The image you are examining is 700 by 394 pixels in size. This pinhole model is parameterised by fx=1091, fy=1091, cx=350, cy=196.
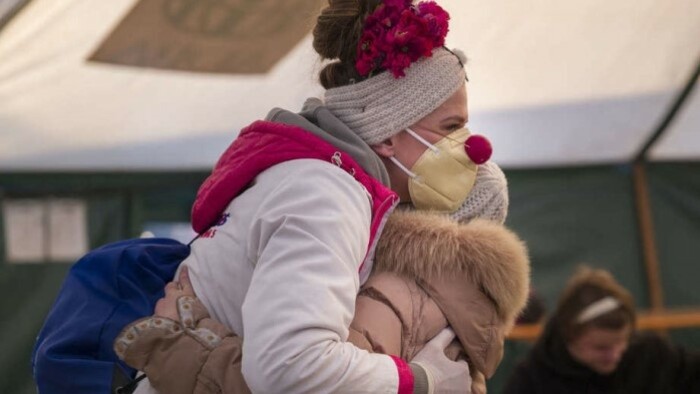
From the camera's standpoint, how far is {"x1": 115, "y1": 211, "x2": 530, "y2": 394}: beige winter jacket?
71.0 inches

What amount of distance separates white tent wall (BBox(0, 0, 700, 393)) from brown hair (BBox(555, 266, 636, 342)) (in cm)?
88

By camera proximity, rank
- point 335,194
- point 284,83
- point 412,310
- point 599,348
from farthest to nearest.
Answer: point 284,83
point 599,348
point 412,310
point 335,194

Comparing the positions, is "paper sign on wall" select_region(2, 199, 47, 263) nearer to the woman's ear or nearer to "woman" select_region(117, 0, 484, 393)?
"woman" select_region(117, 0, 484, 393)

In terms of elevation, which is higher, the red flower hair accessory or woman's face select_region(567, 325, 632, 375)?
the red flower hair accessory

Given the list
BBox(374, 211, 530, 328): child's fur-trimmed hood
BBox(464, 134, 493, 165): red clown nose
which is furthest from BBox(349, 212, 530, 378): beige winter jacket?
BBox(464, 134, 493, 165): red clown nose

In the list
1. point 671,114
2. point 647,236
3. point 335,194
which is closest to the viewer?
point 335,194

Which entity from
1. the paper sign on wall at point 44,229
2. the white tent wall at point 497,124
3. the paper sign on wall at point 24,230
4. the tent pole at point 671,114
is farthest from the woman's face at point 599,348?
the paper sign on wall at point 24,230

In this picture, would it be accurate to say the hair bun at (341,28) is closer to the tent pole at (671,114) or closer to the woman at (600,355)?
the woman at (600,355)

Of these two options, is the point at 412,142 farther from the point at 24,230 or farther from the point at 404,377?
the point at 24,230

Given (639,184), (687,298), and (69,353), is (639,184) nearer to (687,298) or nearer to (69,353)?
(687,298)

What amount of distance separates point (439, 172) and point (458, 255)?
0.18 m

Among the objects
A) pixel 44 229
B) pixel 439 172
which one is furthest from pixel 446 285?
pixel 44 229

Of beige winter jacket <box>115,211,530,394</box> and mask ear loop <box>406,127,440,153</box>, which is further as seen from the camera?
mask ear loop <box>406,127,440,153</box>

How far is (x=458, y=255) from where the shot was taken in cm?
193
